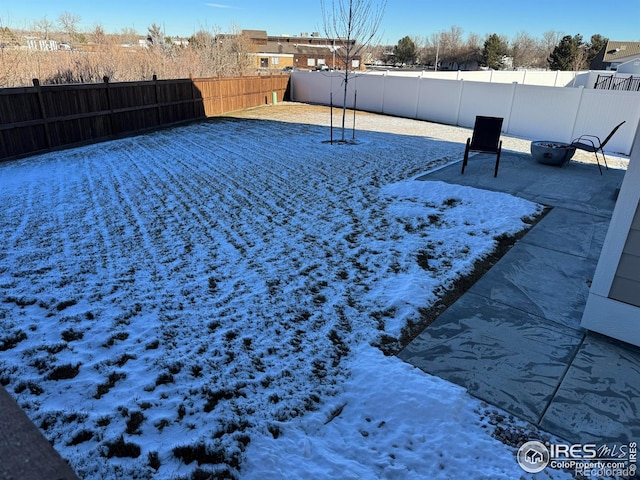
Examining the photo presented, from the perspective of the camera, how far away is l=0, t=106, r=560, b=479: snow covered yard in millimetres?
2379

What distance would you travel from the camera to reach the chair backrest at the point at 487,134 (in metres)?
8.84

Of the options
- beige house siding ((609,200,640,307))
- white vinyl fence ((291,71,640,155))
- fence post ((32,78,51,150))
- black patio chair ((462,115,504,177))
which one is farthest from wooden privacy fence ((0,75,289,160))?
beige house siding ((609,200,640,307))

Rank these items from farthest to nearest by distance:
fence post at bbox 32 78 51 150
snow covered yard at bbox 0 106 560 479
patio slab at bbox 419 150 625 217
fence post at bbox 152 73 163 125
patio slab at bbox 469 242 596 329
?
1. fence post at bbox 152 73 163 125
2. fence post at bbox 32 78 51 150
3. patio slab at bbox 419 150 625 217
4. patio slab at bbox 469 242 596 329
5. snow covered yard at bbox 0 106 560 479

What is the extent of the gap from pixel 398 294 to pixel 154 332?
7.40 feet

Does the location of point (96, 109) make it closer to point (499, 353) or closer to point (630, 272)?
point (499, 353)

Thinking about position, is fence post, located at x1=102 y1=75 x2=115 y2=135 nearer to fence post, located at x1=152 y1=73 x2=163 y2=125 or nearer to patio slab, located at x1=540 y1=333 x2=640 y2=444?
fence post, located at x1=152 y1=73 x2=163 y2=125

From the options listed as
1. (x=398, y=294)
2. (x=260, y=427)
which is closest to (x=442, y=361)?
(x=398, y=294)

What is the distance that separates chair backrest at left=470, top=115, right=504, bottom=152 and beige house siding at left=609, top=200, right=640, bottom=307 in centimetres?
605

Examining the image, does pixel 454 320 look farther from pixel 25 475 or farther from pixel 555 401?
pixel 25 475

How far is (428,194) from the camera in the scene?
707cm

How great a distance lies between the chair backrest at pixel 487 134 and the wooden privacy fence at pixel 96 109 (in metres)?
9.86

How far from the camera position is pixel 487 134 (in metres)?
8.95

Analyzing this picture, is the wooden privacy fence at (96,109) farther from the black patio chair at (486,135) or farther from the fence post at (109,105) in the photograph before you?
the black patio chair at (486,135)

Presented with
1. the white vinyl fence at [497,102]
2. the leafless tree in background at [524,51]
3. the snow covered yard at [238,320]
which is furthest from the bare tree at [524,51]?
the snow covered yard at [238,320]
